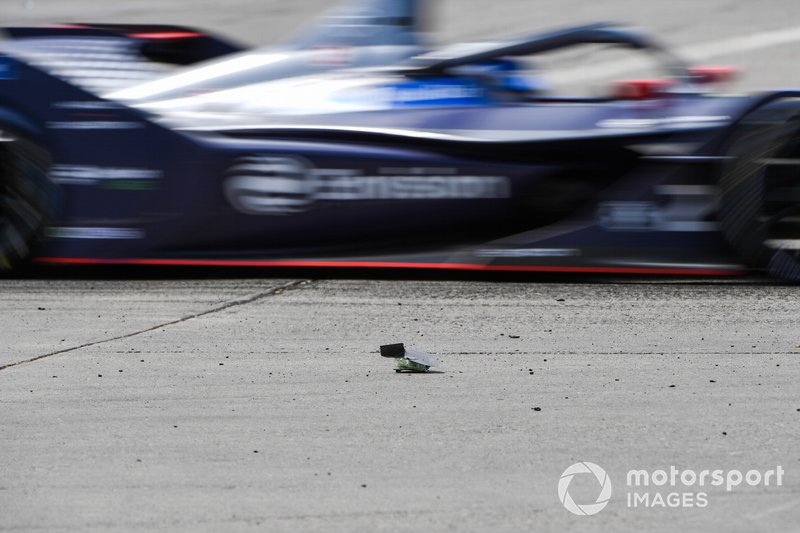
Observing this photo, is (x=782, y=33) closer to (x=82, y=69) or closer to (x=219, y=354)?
(x=82, y=69)

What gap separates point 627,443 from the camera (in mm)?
3482

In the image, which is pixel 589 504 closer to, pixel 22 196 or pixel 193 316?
pixel 193 316

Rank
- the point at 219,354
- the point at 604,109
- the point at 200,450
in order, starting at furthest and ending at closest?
1. the point at 604,109
2. the point at 219,354
3. the point at 200,450

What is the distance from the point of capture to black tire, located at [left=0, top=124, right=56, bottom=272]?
6.68 metres

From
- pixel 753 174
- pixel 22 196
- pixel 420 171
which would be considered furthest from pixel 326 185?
pixel 753 174

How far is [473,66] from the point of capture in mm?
6688

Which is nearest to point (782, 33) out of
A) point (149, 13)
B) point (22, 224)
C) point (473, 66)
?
point (149, 13)

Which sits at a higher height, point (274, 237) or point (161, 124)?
point (161, 124)

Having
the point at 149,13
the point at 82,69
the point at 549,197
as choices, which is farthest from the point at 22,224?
the point at 149,13

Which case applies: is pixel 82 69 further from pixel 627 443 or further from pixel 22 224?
pixel 627 443

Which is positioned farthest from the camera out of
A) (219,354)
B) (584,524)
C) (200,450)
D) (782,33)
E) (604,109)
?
(782,33)

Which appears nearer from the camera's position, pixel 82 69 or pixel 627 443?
pixel 627 443

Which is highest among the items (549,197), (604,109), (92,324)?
(604,109)

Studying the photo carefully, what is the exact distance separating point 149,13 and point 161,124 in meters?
12.2
